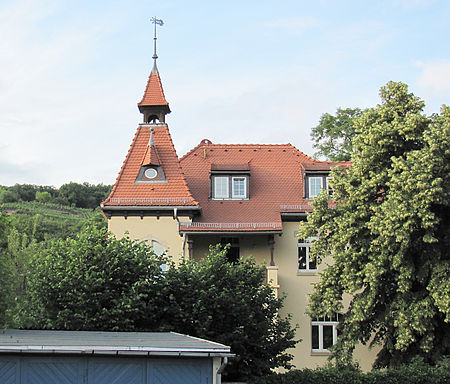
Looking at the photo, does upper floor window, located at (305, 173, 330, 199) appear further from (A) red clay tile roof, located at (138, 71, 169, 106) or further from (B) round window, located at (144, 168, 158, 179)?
(A) red clay tile roof, located at (138, 71, 169, 106)

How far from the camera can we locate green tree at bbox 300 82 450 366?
24.1 metres

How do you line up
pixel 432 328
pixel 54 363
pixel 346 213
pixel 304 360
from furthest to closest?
pixel 304 360 < pixel 346 213 < pixel 432 328 < pixel 54 363

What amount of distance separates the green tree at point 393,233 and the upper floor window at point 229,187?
7.75 metres

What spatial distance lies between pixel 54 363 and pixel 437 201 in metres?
13.7

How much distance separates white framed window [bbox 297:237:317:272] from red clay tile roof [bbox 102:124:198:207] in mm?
5514

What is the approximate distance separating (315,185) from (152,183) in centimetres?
792

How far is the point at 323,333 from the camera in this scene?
32344 millimetres

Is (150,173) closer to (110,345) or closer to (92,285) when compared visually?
(92,285)

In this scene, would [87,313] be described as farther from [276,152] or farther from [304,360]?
[276,152]

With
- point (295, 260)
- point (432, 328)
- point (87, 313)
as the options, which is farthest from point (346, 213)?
point (87, 313)

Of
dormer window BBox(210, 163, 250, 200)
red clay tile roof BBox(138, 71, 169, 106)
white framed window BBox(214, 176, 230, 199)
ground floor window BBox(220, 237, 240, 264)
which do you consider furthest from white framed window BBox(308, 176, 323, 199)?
red clay tile roof BBox(138, 71, 169, 106)

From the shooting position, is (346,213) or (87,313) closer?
(87,313)

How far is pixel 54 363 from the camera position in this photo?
17.5 meters

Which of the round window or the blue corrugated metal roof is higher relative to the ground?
the round window
